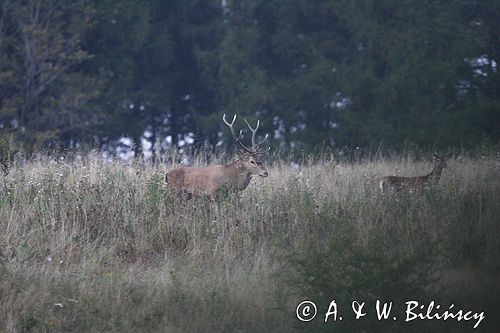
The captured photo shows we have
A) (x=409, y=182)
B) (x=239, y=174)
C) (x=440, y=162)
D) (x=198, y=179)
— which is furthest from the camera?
(x=440, y=162)

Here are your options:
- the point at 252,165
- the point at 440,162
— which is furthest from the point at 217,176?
the point at 440,162

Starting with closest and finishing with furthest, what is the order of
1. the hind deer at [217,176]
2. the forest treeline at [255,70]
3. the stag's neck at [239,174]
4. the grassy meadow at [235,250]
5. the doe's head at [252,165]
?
1. the grassy meadow at [235,250]
2. the hind deer at [217,176]
3. the stag's neck at [239,174]
4. the doe's head at [252,165]
5. the forest treeline at [255,70]

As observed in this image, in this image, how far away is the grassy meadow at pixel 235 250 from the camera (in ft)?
29.0

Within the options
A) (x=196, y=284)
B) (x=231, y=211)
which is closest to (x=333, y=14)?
(x=231, y=211)

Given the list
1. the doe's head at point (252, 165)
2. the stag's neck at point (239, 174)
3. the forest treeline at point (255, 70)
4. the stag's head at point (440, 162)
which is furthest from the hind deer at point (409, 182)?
the forest treeline at point (255, 70)

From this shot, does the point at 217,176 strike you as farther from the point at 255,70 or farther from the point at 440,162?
the point at 255,70

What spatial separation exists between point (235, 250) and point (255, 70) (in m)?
17.8

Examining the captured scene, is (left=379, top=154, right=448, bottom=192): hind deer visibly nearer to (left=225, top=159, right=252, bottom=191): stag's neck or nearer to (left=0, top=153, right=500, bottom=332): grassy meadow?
(left=0, top=153, right=500, bottom=332): grassy meadow

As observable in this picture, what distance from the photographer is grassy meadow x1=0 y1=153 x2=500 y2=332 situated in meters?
8.84

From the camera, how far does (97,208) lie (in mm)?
11930

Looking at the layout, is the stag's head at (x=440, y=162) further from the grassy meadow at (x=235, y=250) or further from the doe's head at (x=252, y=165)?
the doe's head at (x=252, y=165)

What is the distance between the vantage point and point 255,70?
2841cm

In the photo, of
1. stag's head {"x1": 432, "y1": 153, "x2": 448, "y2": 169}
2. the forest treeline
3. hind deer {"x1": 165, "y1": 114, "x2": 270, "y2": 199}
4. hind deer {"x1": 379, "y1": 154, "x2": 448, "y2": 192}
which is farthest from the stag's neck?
the forest treeline

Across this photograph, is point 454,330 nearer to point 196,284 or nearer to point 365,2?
point 196,284
